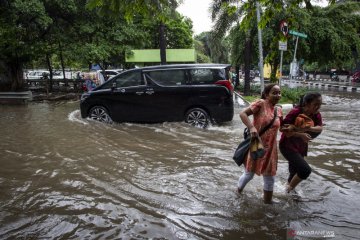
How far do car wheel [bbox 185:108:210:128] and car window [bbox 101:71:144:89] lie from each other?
173 centimetres

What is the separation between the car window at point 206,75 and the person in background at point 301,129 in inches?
202

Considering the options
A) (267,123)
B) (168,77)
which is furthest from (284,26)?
(267,123)

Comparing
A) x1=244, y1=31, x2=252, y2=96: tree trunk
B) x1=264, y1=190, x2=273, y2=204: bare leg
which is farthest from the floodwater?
x1=244, y1=31, x2=252, y2=96: tree trunk

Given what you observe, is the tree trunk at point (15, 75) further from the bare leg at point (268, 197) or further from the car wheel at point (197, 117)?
the bare leg at point (268, 197)

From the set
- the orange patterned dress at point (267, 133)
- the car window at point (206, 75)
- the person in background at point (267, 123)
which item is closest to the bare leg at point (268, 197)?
the person in background at point (267, 123)

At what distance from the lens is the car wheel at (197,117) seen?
30.3 feet

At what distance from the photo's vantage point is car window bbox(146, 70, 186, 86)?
9359mm

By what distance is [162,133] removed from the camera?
8.59 metres

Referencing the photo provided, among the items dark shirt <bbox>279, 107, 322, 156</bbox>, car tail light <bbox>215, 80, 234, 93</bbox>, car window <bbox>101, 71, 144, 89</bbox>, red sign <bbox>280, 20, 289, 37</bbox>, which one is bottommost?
dark shirt <bbox>279, 107, 322, 156</bbox>

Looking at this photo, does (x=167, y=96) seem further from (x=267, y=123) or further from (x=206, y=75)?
(x=267, y=123)

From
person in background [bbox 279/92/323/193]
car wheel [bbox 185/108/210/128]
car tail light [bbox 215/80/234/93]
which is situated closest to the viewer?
person in background [bbox 279/92/323/193]

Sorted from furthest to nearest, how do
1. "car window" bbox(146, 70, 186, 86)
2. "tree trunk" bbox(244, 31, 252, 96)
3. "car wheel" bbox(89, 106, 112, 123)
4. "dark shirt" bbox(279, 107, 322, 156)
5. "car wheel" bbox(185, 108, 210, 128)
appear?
"tree trunk" bbox(244, 31, 252, 96) → "car wheel" bbox(89, 106, 112, 123) → "car window" bbox(146, 70, 186, 86) → "car wheel" bbox(185, 108, 210, 128) → "dark shirt" bbox(279, 107, 322, 156)

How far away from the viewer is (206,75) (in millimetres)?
9195

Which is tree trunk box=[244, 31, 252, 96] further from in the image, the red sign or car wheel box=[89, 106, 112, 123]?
the red sign
